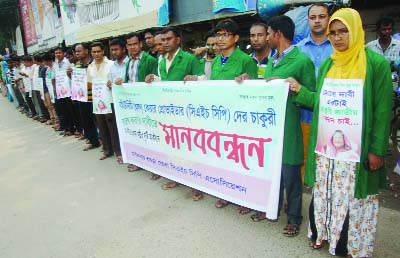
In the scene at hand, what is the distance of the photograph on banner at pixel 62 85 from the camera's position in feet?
25.4

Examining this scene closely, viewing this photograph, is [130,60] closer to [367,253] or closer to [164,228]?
[164,228]

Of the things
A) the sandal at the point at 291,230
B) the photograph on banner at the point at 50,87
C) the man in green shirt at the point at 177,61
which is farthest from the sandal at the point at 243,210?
the photograph on banner at the point at 50,87

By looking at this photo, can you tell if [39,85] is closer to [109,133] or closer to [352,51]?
[109,133]

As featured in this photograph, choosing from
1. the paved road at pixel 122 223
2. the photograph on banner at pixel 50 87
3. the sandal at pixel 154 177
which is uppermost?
the photograph on banner at pixel 50 87

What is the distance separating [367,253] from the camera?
256 cm

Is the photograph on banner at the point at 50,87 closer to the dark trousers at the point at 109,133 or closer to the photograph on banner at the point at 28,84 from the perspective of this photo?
the photograph on banner at the point at 28,84

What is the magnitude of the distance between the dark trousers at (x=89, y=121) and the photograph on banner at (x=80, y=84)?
0.20m

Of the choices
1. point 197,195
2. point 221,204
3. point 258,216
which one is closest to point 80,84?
point 197,195

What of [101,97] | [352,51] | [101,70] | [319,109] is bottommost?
[101,97]

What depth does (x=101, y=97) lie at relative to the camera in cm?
570

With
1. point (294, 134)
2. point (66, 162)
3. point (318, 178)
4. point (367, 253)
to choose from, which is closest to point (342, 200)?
point (318, 178)

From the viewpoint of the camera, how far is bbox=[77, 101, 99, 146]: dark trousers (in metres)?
6.73

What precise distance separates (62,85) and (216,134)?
5.51m

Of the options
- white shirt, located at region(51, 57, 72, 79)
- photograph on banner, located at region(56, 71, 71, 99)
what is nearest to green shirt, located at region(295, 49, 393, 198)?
photograph on banner, located at region(56, 71, 71, 99)
